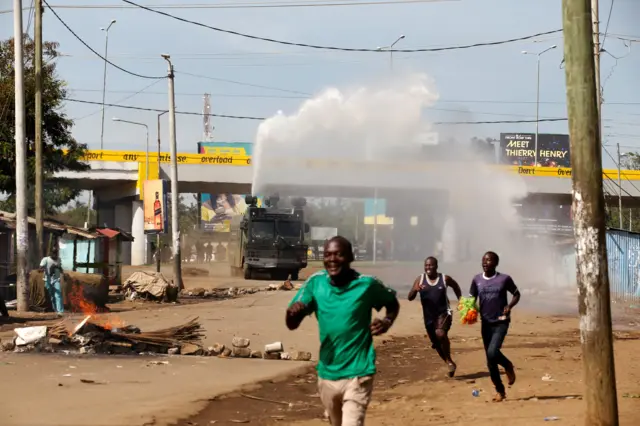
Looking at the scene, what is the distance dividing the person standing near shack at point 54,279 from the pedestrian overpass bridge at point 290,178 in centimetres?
1889

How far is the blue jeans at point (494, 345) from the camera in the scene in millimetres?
10719

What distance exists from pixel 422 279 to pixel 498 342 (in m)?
2.20

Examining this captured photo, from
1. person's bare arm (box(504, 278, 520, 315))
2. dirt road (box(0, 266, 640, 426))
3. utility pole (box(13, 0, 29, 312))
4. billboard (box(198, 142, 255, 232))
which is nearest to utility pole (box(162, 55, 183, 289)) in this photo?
utility pole (box(13, 0, 29, 312))

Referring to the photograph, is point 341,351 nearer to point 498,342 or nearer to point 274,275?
point 498,342

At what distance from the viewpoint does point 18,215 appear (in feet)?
74.5

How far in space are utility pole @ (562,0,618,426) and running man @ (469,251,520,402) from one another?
11.0 ft

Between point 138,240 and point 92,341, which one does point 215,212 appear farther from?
point 92,341

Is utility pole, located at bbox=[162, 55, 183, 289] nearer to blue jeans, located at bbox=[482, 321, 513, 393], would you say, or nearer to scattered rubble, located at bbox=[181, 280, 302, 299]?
scattered rubble, located at bbox=[181, 280, 302, 299]

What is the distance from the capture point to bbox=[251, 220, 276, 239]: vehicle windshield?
4222 cm

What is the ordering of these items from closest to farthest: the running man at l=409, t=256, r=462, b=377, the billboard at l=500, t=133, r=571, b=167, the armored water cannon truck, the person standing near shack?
1. the running man at l=409, t=256, r=462, b=377
2. the person standing near shack
3. the armored water cannon truck
4. the billboard at l=500, t=133, r=571, b=167

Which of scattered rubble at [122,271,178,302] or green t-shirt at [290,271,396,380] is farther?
scattered rubble at [122,271,178,302]

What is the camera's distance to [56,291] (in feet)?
73.0

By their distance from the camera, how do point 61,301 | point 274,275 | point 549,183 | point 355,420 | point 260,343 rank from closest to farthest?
1. point 355,420
2. point 260,343
3. point 61,301
4. point 274,275
5. point 549,183

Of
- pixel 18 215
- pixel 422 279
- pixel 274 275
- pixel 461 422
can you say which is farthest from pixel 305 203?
pixel 461 422
